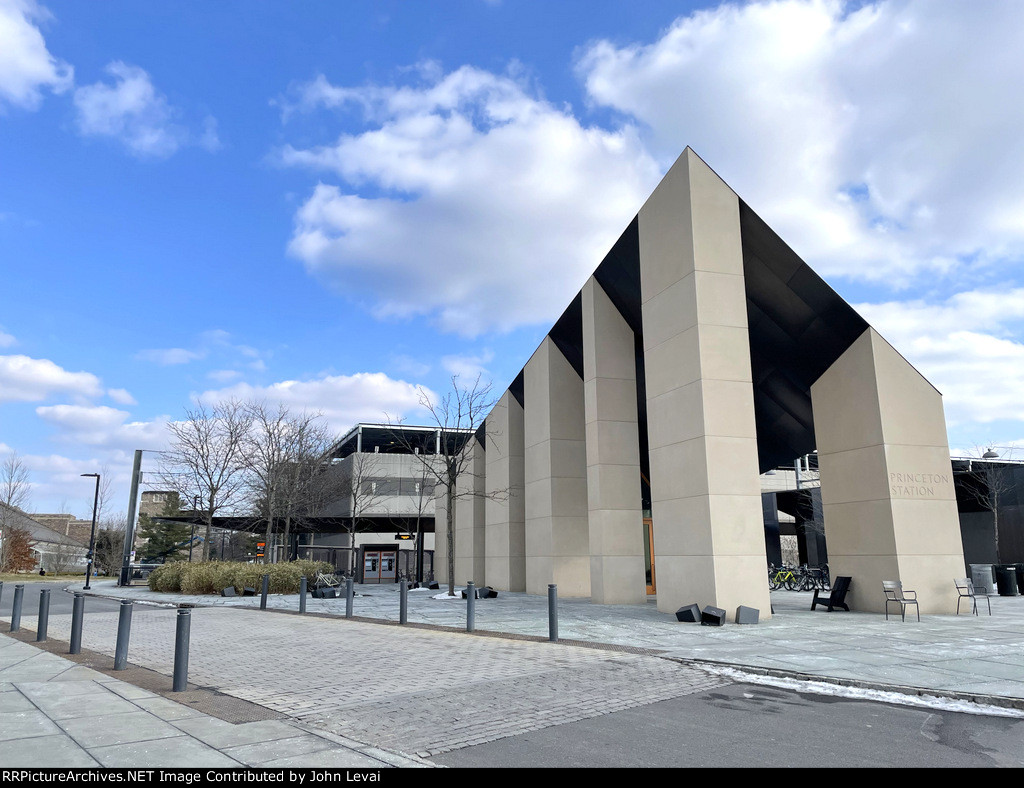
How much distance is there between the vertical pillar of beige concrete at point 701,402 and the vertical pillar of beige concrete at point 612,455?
138 inches

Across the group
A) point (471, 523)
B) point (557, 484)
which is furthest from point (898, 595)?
point (471, 523)

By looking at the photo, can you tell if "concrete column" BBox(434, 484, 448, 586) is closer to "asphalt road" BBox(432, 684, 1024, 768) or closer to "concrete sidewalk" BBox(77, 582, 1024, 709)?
"concrete sidewalk" BBox(77, 582, 1024, 709)

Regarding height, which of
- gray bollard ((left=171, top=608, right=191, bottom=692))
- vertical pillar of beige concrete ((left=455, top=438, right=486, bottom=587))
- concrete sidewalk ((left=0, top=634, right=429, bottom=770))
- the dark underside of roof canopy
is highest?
the dark underside of roof canopy

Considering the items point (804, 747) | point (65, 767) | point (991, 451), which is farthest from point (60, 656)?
point (991, 451)

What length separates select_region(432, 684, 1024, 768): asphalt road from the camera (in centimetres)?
515

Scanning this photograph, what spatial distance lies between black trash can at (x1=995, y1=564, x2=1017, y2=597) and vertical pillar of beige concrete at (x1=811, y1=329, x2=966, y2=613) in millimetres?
8462

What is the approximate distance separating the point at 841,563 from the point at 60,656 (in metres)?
17.0

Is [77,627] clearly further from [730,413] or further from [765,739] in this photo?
[730,413]

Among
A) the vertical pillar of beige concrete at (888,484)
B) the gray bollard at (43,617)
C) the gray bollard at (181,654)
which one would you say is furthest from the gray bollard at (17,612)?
Answer: the vertical pillar of beige concrete at (888,484)

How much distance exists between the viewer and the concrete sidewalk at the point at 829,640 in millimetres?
8227

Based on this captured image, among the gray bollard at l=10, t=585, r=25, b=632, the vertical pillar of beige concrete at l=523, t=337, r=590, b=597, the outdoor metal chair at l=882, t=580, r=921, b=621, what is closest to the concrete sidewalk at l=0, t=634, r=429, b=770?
the gray bollard at l=10, t=585, r=25, b=632

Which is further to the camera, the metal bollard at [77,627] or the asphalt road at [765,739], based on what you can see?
the metal bollard at [77,627]

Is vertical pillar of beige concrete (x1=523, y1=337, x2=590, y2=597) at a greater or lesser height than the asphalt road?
greater

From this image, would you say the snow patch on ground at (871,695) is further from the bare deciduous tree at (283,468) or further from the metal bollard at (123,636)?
the bare deciduous tree at (283,468)
